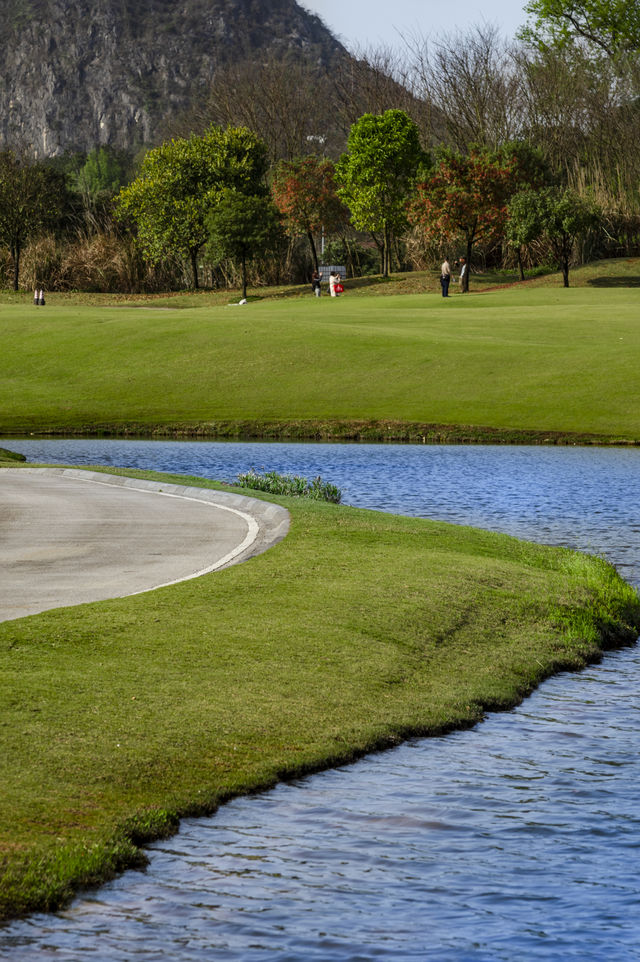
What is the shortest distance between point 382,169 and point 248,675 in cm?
7612

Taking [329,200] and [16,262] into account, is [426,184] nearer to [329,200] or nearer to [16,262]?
[329,200]

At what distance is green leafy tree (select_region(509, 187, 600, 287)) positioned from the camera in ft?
232

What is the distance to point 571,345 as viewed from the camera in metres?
44.7

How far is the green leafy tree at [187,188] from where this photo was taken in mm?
85688

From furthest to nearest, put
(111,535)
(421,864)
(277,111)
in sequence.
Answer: (277,111), (111,535), (421,864)

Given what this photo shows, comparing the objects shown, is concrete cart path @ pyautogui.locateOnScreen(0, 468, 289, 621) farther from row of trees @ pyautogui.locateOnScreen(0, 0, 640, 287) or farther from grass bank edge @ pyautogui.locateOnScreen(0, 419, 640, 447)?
row of trees @ pyautogui.locateOnScreen(0, 0, 640, 287)

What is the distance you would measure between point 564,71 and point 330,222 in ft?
111

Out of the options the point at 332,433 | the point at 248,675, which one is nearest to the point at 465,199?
the point at 332,433

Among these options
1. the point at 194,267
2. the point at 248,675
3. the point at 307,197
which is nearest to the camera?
the point at 248,675

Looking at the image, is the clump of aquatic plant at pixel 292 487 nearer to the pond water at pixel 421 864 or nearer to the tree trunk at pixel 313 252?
the pond water at pixel 421 864

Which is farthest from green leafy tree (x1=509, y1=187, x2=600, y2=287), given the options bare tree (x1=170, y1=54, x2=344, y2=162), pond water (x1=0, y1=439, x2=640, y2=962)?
pond water (x1=0, y1=439, x2=640, y2=962)

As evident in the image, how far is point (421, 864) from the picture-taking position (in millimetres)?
6711

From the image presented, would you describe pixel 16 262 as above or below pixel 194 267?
above

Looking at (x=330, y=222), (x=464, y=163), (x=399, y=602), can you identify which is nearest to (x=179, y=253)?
(x=330, y=222)
